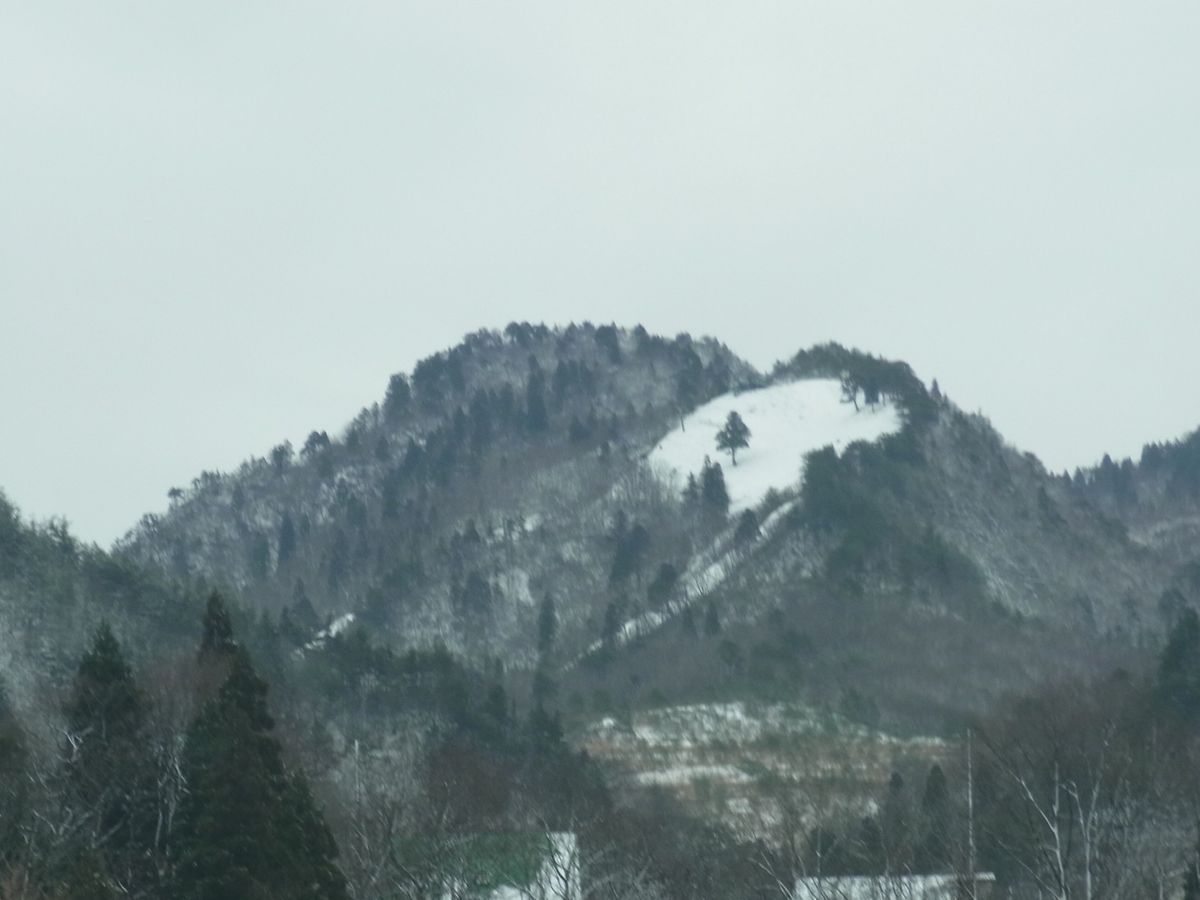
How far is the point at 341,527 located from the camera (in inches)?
5300

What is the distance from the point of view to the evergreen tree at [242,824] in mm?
29688

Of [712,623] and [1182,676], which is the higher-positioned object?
[712,623]

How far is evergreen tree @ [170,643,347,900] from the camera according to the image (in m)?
29.7

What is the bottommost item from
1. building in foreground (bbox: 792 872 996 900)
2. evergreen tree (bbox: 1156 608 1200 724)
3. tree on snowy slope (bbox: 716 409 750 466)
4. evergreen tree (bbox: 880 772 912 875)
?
building in foreground (bbox: 792 872 996 900)

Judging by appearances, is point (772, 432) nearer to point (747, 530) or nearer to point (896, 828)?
point (747, 530)

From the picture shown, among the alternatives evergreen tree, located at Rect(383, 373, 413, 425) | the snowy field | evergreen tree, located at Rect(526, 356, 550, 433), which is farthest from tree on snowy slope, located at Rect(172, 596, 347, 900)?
evergreen tree, located at Rect(383, 373, 413, 425)

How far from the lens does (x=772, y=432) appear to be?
4956 inches

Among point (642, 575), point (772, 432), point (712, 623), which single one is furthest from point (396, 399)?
point (712, 623)

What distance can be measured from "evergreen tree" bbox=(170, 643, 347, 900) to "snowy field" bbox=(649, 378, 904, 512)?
8250 centimetres

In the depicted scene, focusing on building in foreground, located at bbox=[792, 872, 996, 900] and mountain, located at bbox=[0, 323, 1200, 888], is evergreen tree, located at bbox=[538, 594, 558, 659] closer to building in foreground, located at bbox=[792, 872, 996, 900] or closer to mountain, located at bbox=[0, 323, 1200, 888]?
mountain, located at bbox=[0, 323, 1200, 888]

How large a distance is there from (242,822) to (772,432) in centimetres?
9758

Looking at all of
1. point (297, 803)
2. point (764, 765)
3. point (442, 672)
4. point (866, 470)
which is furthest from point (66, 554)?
point (866, 470)

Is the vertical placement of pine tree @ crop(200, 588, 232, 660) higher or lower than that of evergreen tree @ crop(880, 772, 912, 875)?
higher

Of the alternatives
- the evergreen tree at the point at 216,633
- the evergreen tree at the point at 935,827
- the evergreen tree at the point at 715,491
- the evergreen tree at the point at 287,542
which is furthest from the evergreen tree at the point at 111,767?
the evergreen tree at the point at 287,542
